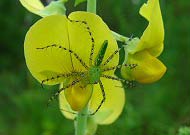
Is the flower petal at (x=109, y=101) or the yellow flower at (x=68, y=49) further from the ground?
the yellow flower at (x=68, y=49)

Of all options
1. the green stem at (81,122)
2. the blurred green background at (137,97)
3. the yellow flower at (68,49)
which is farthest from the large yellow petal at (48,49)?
the blurred green background at (137,97)

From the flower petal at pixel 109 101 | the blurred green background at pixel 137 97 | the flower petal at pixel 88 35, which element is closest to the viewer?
the flower petal at pixel 88 35

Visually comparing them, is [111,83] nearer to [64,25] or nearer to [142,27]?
[64,25]

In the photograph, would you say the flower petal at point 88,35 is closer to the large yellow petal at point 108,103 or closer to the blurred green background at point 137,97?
the large yellow petal at point 108,103

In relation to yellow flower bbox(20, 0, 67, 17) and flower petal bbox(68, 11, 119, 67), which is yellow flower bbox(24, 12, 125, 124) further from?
yellow flower bbox(20, 0, 67, 17)

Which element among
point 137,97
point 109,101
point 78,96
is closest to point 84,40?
point 78,96

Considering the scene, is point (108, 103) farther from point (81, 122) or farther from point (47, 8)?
point (47, 8)

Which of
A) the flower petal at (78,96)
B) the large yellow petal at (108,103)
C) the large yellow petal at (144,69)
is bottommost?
the large yellow petal at (108,103)
